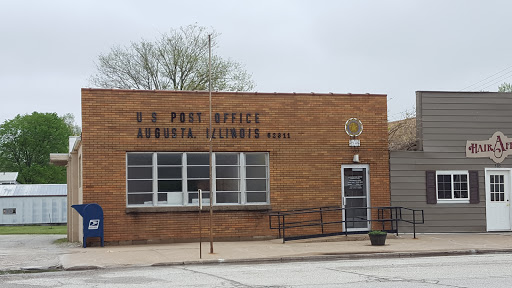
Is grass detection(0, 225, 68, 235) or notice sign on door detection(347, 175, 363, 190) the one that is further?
grass detection(0, 225, 68, 235)

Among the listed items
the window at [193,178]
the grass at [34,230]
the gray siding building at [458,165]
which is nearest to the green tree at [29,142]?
the grass at [34,230]

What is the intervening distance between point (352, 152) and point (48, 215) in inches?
1393

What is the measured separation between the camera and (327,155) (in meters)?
22.6

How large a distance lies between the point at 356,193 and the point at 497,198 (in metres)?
4.86

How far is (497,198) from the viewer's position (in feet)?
76.9

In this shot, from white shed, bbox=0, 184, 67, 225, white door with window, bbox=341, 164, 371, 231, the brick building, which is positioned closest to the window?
the brick building

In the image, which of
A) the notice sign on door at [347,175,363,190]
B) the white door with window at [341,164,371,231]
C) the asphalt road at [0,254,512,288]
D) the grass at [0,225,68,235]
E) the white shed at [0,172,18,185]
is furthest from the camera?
the white shed at [0,172,18,185]

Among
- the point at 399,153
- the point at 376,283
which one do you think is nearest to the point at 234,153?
the point at 399,153

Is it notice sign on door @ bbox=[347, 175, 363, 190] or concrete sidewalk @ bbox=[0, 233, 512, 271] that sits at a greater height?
notice sign on door @ bbox=[347, 175, 363, 190]

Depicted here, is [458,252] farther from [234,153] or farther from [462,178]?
[234,153]

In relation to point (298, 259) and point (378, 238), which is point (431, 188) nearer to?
point (378, 238)

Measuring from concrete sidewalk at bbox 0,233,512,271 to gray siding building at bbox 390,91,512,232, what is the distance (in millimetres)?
1497

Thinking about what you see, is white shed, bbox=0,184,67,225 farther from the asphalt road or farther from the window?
the asphalt road

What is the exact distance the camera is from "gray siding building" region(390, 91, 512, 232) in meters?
23.0
